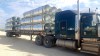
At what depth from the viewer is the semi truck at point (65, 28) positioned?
11.0 meters

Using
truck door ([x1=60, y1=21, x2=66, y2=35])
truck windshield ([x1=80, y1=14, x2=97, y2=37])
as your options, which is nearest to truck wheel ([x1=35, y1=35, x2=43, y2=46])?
truck door ([x1=60, y1=21, x2=66, y2=35])

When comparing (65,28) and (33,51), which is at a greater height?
(65,28)

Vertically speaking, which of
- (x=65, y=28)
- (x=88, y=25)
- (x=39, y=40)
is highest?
(x=88, y=25)

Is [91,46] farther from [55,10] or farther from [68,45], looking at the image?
[55,10]

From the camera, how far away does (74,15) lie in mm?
12461

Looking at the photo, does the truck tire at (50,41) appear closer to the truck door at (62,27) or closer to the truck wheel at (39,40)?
the truck wheel at (39,40)

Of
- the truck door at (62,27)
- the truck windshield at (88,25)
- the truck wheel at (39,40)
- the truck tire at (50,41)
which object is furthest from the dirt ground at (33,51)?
the truck windshield at (88,25)

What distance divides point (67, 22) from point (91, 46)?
10.3 feet

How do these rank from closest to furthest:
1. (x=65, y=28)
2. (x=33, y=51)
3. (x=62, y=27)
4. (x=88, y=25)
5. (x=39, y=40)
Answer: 1. (x=88, y=25)
2. (x=33, y=51)
3. (x=65, y=28)
4. (x=62, y=27)
5. (x=39, y=40)

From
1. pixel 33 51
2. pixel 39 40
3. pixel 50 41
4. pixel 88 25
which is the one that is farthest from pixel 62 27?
pixel 39 40

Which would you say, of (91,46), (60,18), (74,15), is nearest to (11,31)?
(60,18)

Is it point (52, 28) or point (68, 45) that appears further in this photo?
point (52, 28)

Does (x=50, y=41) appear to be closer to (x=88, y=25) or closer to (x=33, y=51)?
(x=33, y=51)

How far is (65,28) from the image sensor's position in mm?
13344
